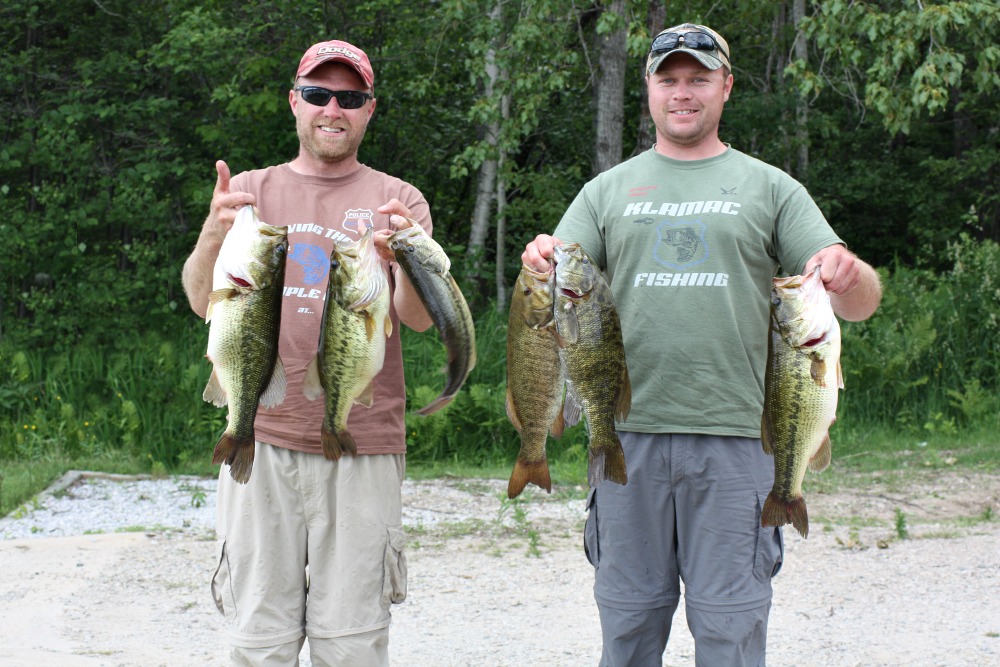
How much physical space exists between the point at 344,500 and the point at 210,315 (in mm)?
845

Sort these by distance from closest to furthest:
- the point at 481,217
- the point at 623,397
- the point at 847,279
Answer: the point at 847,279
the point at 623,397
the point at 481,217

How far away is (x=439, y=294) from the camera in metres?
3.54

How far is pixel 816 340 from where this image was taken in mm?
3402

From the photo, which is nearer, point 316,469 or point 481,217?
point 316,469

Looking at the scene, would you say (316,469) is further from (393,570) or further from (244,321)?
(244,321)

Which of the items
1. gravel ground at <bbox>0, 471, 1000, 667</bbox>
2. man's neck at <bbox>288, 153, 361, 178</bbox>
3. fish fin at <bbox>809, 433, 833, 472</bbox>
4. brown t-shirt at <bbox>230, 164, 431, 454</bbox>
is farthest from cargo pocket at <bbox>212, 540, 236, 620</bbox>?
fish fin at <bbox>809, 433, 833, 472</bbox>

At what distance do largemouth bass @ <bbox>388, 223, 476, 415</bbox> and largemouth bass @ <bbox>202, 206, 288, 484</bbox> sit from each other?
0.42m

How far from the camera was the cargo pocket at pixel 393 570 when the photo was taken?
395 cm

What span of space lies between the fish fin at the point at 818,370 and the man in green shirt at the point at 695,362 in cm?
27

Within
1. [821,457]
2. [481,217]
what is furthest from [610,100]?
[821,457]

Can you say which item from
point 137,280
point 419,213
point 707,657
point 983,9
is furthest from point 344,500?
point 137,280

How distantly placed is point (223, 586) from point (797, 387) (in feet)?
7.21

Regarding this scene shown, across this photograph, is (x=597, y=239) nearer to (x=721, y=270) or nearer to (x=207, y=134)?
(x=721, y=270)

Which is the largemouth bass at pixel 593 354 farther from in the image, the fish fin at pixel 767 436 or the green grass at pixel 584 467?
the green grass at pixel 584 467
